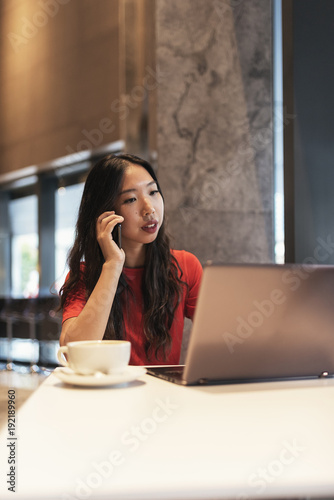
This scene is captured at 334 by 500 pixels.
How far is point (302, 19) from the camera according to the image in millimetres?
2539

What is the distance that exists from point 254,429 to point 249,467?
0.17m

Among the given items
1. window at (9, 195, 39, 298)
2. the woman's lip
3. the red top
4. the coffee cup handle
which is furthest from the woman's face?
window at (9, 195, 39, 298)

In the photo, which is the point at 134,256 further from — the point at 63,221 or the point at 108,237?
the point at 63,221

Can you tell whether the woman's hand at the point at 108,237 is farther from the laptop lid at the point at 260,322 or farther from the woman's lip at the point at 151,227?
the laptop lid at the point at 260,322

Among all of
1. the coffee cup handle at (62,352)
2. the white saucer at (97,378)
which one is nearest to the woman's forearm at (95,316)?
the coffee cup handle at (62,352)

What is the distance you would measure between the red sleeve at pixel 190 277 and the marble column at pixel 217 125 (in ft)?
3.30

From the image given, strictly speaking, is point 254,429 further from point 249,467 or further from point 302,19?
point 302,19

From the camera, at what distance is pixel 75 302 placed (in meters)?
1.93

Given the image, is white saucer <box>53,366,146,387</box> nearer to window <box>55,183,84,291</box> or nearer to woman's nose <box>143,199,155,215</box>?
woman's nose <box>143,199,155,215</box>

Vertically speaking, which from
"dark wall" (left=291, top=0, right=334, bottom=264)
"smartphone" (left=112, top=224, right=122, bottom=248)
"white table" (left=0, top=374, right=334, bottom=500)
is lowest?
"white table" (left=0, top=374, right=334, bottom=500)

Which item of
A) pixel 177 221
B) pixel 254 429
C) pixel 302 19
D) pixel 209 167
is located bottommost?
pixel 254 429

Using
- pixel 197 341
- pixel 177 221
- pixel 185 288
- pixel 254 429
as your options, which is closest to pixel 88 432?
pixel 254 429

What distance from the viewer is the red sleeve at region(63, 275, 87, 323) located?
A: 1862 mm

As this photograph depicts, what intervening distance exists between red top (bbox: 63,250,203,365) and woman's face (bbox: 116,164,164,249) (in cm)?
17
